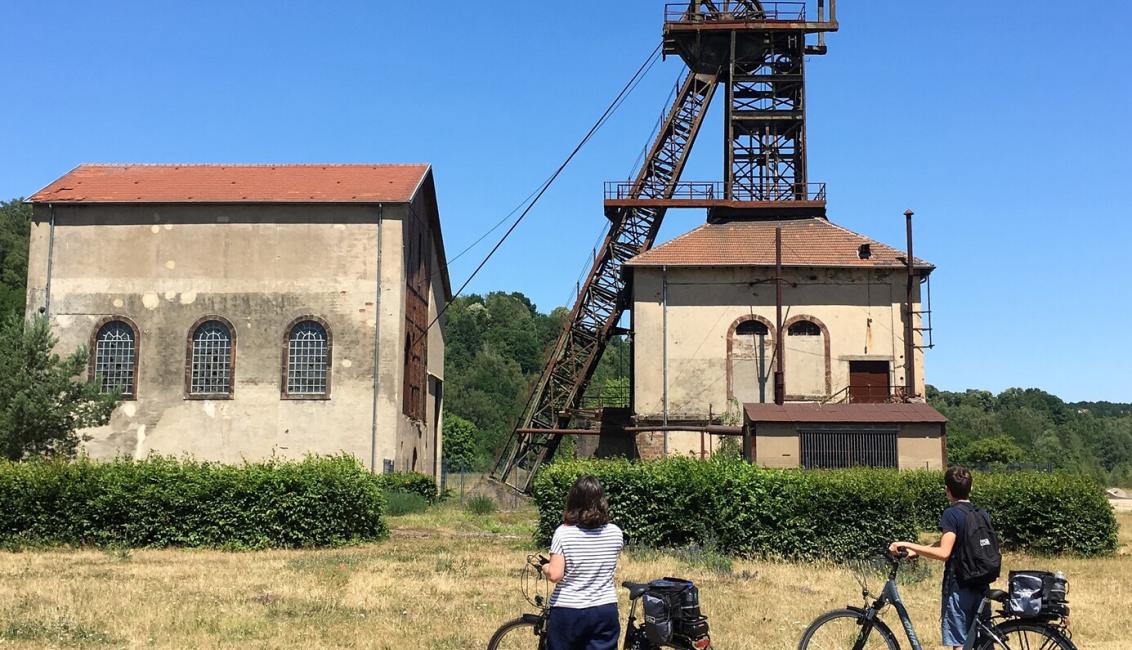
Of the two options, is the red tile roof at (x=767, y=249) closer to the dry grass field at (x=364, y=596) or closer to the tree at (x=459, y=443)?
the dry grass field at (x=364, y=596)

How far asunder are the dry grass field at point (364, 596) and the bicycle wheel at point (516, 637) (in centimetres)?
254

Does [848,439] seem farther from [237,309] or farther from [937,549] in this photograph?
[237,309]

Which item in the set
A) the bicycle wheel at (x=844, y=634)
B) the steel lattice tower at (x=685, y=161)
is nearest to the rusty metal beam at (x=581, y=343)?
the steel lattice tower at (x=685, y=161)

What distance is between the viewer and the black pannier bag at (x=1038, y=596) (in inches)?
283

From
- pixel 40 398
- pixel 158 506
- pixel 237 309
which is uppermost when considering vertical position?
pixel 237 309

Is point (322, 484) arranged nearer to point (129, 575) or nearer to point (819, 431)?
point (129, 575)

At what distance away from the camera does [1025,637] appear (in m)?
7.34

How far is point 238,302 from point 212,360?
203cm

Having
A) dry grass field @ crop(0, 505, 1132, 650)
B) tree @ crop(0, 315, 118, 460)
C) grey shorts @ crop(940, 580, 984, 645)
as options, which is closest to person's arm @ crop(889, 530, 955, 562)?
grey shorts @ crop(940, 580, 984, 645)

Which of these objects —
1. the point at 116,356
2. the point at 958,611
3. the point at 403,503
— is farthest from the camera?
the point at 116,356

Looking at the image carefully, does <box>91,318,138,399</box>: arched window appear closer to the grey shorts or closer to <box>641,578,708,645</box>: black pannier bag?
<box>641,578,708,645</box>: black pannier bag

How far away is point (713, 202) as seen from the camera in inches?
1446

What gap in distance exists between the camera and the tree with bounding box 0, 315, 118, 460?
26703mm

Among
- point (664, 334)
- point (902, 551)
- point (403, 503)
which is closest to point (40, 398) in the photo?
point (403, 503)
